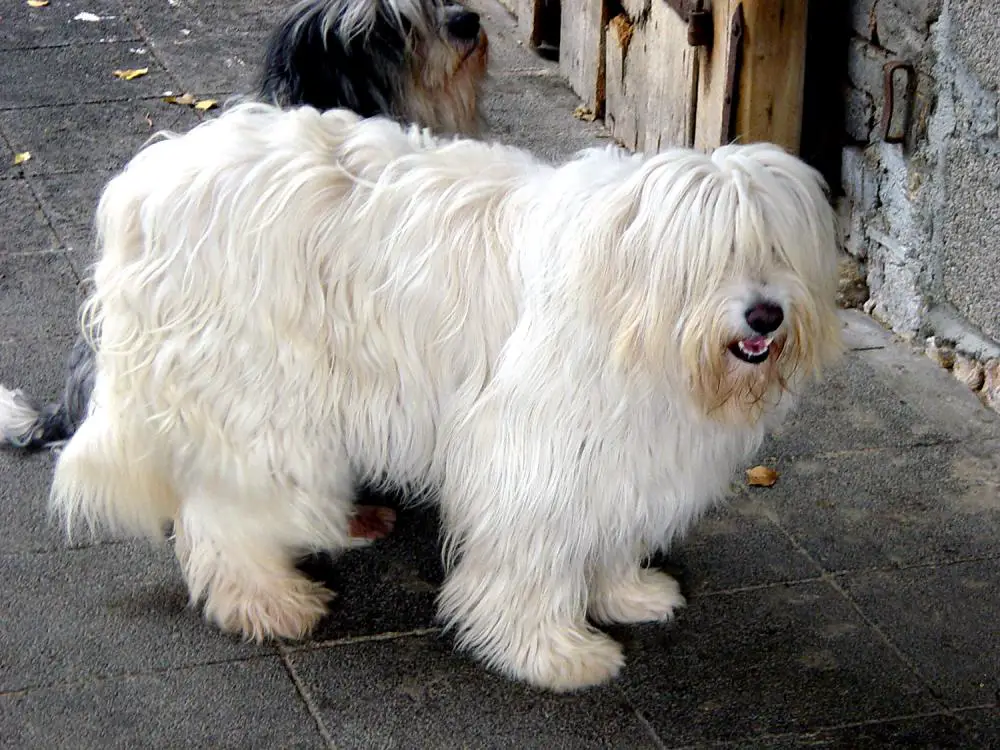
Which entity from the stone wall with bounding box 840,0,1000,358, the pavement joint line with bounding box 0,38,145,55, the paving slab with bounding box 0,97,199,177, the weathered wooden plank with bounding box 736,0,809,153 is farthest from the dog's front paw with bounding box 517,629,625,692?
the pavement joint line with bounding box 0,38,145,55

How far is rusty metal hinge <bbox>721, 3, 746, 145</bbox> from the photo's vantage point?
5.12 meters

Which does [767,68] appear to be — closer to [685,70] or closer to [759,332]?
[685,70]

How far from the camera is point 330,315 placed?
10.5 feet

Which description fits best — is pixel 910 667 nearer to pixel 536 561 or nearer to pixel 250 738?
pixel 536 561

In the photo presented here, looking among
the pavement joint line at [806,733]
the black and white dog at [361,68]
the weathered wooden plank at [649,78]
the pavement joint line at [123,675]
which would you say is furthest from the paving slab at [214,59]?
the pavement joint line at [806,733]

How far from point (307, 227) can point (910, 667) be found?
73.8 inches

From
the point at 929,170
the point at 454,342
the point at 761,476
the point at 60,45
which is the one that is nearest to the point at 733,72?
the point at 929,170

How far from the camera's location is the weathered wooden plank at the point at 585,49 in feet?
21.9

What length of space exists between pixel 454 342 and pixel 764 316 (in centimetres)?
73

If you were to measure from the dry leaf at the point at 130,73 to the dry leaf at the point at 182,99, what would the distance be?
1.20ft

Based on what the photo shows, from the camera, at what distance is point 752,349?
9.61 feet

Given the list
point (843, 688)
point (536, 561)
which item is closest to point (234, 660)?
point (536, 561)

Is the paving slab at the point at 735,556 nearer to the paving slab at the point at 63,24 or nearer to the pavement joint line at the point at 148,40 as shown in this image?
the pavement joint line at the point at 148,40

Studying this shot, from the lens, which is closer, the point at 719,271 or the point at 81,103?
the point at 719,271
